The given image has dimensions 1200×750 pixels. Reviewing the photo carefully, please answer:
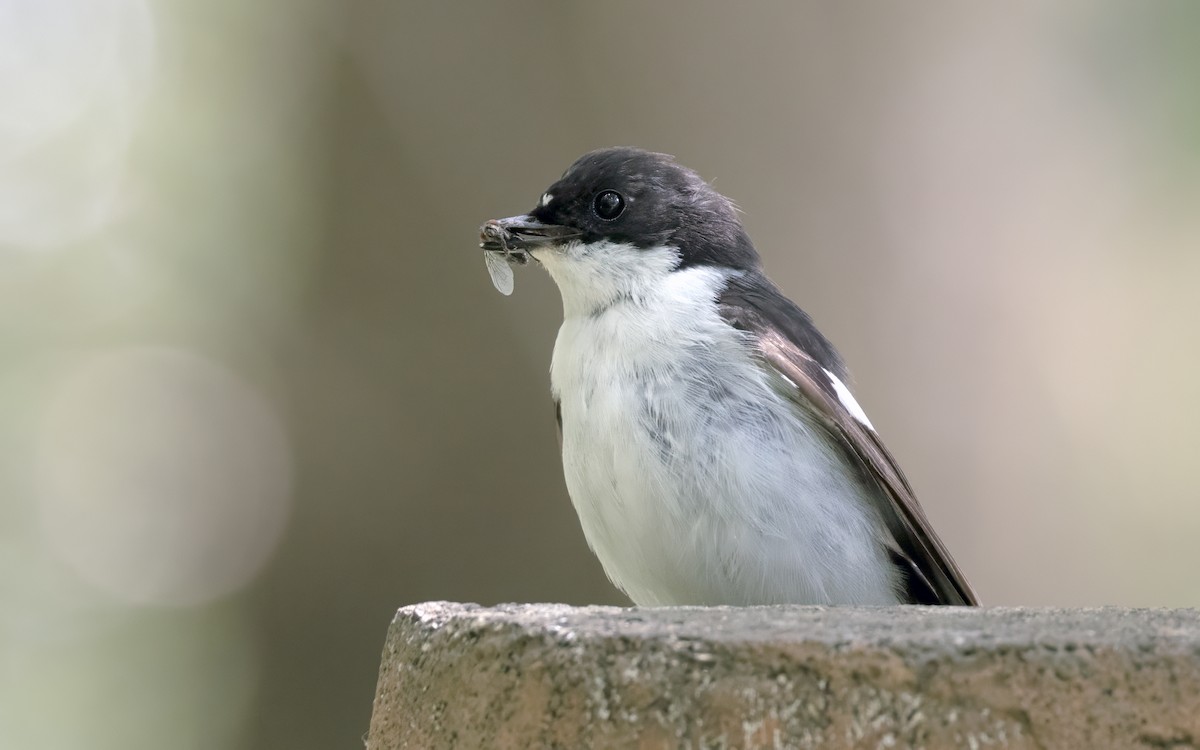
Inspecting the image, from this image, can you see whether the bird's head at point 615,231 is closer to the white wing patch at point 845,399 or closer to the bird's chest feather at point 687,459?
the bird's chest feather at point 687,459

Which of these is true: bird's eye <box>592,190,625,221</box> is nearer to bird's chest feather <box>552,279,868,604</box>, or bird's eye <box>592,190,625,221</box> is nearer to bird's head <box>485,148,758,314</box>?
bird's head <box>485,148,758,314</box>

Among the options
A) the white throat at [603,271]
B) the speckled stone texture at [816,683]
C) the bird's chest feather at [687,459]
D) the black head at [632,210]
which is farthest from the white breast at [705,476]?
the speckled stone texture at [816,683]

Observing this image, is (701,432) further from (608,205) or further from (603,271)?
(608,205)

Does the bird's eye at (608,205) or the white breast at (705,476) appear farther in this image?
the bird's eye at (608,205)

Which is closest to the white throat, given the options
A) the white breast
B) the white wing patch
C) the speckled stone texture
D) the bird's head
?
the bird's head

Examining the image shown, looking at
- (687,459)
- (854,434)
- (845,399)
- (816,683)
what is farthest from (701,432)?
(816,683)

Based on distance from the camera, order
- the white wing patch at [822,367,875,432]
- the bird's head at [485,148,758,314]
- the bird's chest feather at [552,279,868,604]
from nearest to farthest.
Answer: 1. the bird's chest feather at [552,279,868,604]
2. the white wing patch at [822,367,875,432]
3. the bird's head at [485,148,758,314]

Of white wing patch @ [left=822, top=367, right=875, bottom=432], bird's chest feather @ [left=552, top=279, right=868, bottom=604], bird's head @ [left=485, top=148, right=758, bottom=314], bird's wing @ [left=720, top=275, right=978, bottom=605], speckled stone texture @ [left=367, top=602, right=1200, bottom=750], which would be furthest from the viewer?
bird's head @ [left=485, top=148, right=758, bottom=314]
